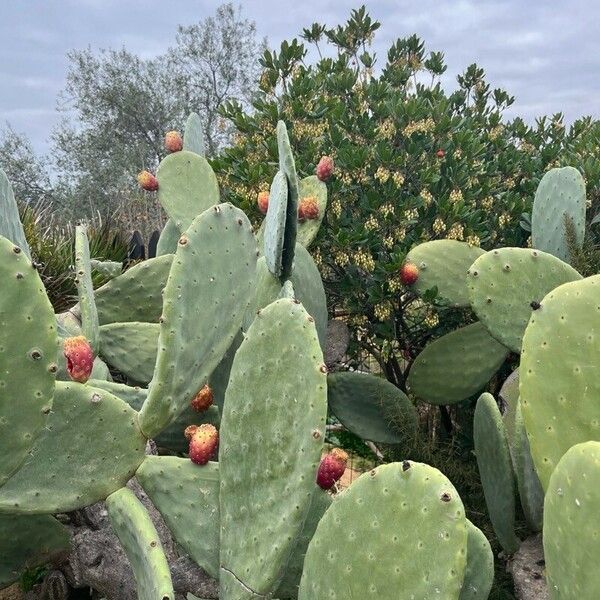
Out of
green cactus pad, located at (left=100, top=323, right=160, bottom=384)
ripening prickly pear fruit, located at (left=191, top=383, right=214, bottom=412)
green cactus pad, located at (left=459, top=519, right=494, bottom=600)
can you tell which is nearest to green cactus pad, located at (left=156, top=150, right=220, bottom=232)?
green cactus pad, located at (left=100, top=323, right=160, bottom=384)

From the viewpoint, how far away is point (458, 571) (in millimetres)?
946

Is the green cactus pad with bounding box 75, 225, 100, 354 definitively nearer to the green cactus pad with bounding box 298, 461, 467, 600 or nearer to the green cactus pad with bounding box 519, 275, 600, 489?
the green cactus pad with bounding box 298, 461, 467, 600

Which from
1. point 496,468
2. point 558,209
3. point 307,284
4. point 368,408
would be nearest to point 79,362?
point 307,284

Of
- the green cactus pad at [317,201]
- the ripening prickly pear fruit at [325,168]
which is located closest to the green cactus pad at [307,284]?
the green cactus pad at [317,201]

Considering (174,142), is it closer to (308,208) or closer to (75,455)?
(308,208)

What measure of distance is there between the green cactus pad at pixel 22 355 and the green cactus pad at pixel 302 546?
0.59 m

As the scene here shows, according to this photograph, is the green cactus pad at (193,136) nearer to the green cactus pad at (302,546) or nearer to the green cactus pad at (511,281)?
the green cactus pad at (511,281)

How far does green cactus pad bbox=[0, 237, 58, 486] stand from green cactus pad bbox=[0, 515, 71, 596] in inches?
29.5

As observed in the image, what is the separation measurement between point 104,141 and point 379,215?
625 inches

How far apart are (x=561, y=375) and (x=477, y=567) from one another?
0.46 meters

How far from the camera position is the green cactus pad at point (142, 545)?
125cm

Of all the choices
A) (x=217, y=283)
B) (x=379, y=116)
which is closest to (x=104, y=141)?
(x=379, y=116)

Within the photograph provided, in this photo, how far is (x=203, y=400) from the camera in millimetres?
1983

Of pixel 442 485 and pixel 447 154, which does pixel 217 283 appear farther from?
pixel 447 154
